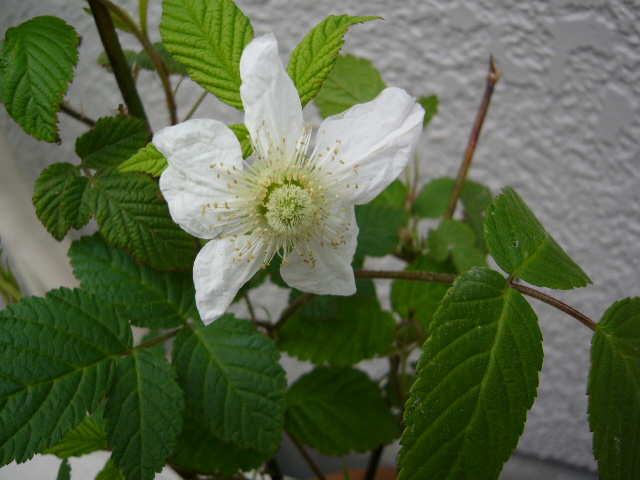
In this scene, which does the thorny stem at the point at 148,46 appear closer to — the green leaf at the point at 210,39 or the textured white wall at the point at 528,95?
the green leaf at the point at 210,39

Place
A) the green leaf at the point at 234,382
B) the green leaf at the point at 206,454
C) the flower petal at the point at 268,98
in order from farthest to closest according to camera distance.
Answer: the green leaf at the point at 206,454 < the green leaf at the point at 234,382 < the flower petal at the point at 268,98

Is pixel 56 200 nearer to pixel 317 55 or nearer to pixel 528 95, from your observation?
pixel 317 55

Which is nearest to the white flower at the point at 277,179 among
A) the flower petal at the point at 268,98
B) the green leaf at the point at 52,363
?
the flower petal at the point at 268,98

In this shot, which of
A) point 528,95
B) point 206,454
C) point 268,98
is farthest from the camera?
point 528,95

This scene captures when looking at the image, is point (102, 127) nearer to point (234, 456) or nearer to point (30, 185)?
point (234, 456)

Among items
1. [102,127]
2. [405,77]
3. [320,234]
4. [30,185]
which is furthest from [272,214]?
[30,185]

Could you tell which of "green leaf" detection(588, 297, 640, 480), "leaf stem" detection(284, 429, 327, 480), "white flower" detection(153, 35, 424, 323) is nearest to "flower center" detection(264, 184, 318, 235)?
"white flower" detection(153, 35, 424, 323)

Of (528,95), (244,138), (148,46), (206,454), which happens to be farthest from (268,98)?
(528,95)
